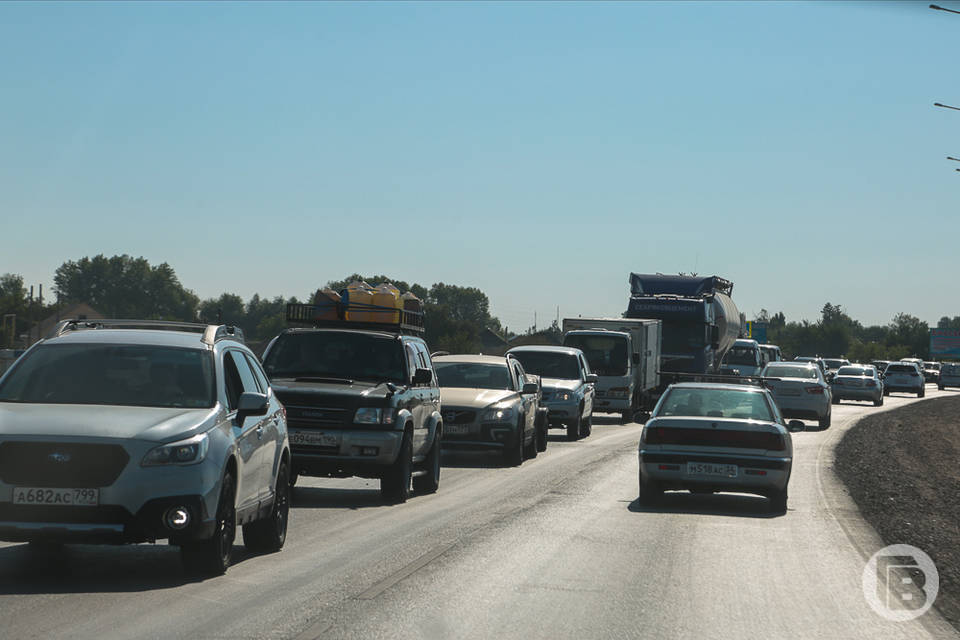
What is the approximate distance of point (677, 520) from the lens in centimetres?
1467

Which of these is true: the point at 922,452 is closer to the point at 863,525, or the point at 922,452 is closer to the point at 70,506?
the point at 863,525

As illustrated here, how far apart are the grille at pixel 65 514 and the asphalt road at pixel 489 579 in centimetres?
50

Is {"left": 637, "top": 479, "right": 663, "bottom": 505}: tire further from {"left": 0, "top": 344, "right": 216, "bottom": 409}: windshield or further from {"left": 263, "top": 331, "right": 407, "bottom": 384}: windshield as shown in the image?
{"left": 0, "top": 344, "right": 216, "bottom": 409}: windshield

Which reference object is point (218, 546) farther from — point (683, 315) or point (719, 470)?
point (683, 315)

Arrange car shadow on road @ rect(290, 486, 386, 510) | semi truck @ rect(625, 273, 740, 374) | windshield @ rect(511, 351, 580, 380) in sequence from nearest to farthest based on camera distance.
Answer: car shadow on road @ rect(290, 486, 386, 510) < windshield @ rect(511, 351, 580, 380) < semi truck @ rect(625, 273, 740, 374)

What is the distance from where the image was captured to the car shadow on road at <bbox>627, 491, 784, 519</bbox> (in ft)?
51.3

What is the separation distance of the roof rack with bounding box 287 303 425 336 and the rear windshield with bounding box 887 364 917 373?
197 ft

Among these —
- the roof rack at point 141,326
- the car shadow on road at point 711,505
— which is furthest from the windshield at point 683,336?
the roof rack at point 141,326

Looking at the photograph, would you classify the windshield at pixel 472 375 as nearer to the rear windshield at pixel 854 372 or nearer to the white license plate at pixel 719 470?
the white license plate at pixel 719 470

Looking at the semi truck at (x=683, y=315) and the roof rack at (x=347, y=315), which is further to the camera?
the semi truck at (x=683, y=315)

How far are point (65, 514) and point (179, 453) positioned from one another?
83 cm

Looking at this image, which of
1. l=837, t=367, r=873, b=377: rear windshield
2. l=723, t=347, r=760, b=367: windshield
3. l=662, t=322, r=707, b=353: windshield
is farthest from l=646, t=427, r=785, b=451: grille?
l=837, t=367, r=873, b=377: rear windshield

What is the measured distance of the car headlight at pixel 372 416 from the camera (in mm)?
15211

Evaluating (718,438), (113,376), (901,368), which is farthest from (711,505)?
(901,368)
